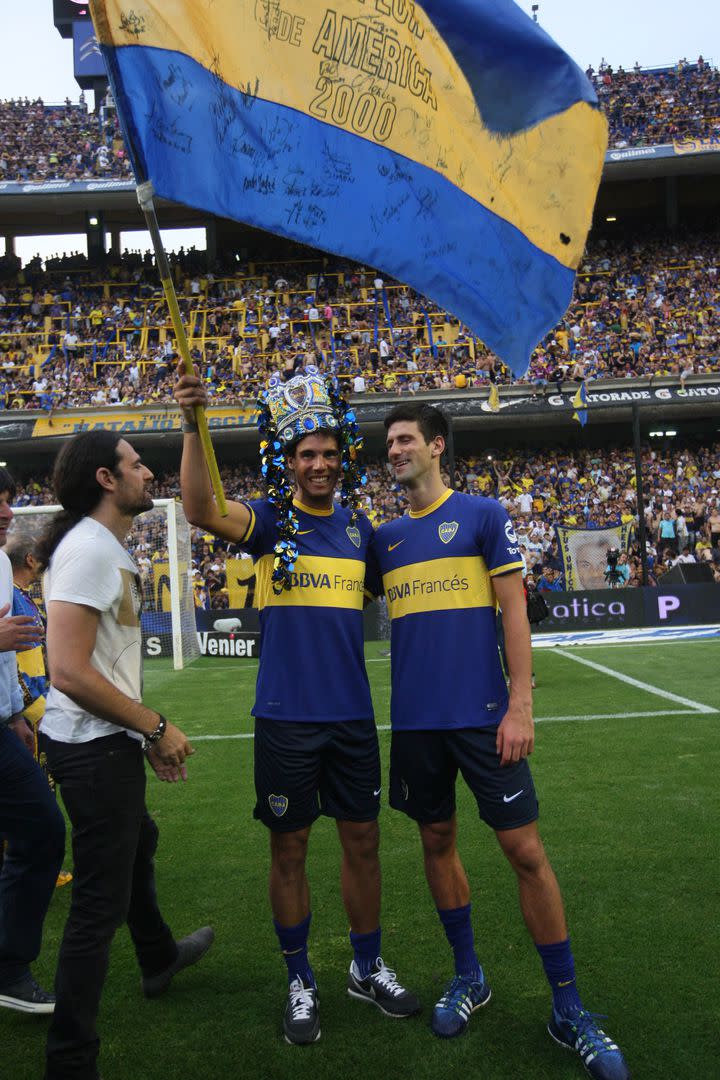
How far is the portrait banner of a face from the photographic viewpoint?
22859mm

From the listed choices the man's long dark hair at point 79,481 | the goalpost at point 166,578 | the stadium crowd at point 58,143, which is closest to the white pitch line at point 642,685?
the goalpost at point 166,578

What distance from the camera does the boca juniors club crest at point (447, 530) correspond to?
12.1ft

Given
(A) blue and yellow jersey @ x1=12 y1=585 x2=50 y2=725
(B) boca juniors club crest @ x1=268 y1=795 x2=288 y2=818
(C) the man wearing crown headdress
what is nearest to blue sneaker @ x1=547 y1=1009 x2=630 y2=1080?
(C) the man wearing crown headdress

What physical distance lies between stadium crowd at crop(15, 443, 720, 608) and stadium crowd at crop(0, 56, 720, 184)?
40.7 feet

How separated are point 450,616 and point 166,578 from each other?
15.5 m

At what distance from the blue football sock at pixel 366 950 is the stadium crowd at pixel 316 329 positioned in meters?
26.2

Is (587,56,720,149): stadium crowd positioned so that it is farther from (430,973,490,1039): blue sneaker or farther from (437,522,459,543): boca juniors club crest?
(430,973,490,1039): blue sneaker

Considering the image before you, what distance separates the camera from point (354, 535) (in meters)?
3.86

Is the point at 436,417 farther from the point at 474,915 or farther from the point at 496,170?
the point at 474,915

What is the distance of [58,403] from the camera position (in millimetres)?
31781

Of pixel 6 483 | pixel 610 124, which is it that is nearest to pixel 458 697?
pixel 6 483

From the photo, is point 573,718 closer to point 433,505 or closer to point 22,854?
point 433,505

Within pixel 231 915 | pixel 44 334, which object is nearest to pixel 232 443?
pixel 44 334

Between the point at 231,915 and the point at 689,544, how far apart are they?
2307cm
